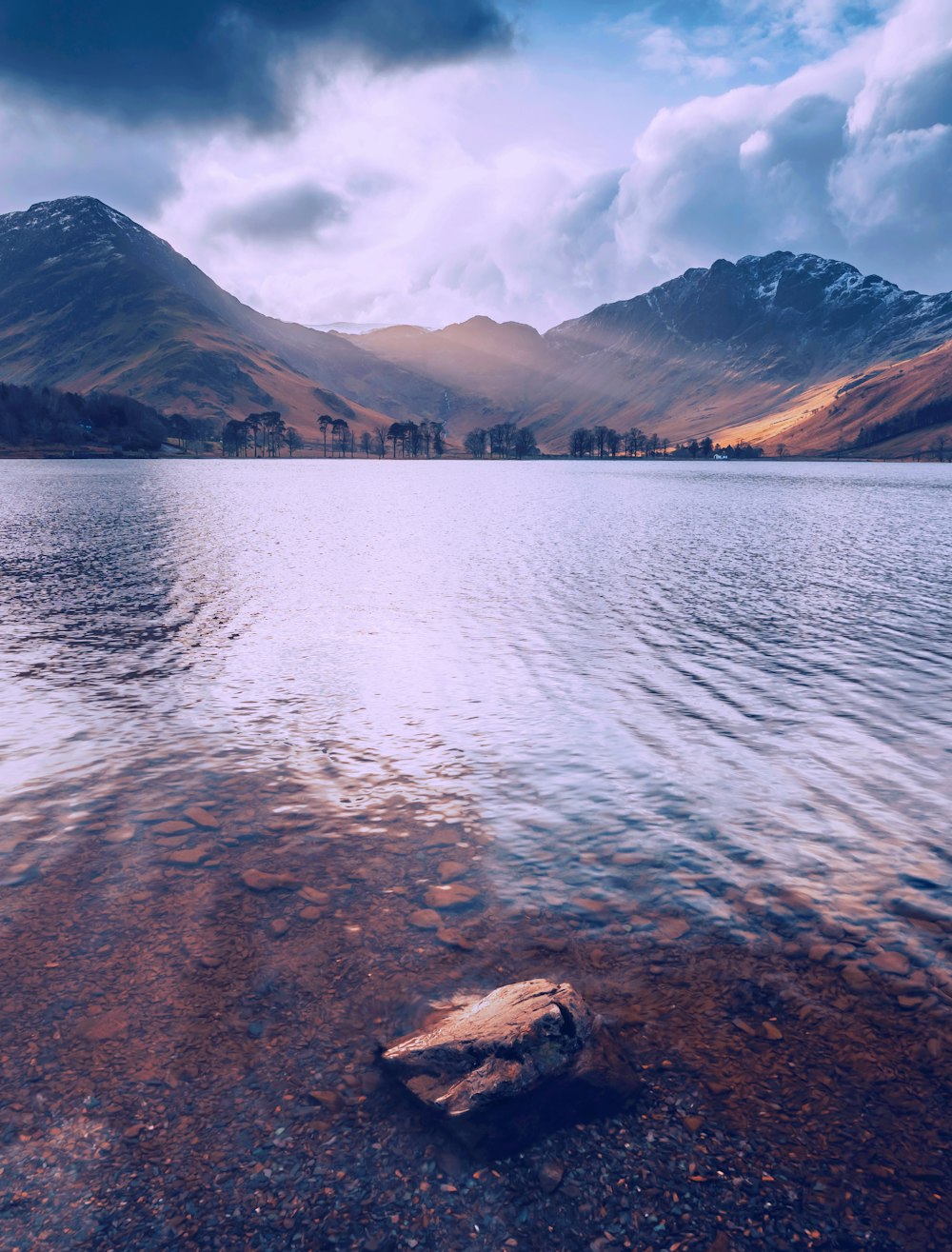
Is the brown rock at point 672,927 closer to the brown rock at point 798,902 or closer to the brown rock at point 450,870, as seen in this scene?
the brown rock at point 798,902

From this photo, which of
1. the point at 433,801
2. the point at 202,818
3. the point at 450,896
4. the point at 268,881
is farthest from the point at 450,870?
the point at 202,818

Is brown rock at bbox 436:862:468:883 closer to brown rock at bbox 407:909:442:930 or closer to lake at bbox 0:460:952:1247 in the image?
lake at bbox 0:460:952:1247

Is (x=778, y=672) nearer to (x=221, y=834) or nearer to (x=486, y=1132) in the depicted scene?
(x=221, y=834)

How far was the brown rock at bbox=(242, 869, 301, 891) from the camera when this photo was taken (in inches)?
586

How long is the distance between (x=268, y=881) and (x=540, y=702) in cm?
1399

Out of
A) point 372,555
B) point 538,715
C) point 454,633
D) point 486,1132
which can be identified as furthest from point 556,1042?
point 372,555

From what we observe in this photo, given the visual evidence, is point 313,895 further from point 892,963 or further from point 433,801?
point 892,963

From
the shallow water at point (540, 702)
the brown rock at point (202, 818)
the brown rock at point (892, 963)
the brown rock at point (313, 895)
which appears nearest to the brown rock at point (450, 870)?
the shallow water at point (540, 702)

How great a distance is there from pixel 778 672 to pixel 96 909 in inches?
1036

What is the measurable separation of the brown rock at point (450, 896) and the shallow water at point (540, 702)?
619mm

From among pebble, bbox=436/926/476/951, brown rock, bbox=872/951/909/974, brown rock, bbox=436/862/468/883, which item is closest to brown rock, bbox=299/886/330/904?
brown rock, bbox=436/862/468/883

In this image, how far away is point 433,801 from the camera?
62.7 ft

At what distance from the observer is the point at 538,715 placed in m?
25.7

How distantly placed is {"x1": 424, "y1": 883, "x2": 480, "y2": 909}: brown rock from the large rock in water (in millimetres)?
3489
